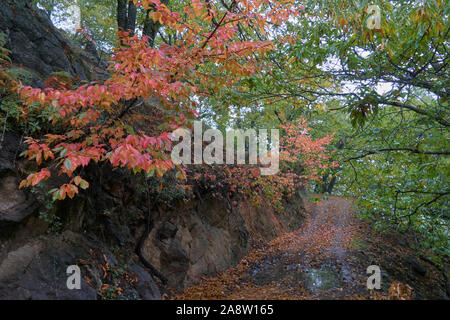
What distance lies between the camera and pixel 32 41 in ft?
17.4

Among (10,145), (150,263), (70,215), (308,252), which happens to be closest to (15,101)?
(10,145)

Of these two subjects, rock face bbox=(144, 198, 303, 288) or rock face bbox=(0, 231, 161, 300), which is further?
rock face bbox=(144, 198, 303, 288)

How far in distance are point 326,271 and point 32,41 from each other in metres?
9.21

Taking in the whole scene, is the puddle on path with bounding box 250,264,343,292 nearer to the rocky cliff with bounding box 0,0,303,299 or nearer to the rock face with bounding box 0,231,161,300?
the rocky cliff with bounding box 0,0,303,299

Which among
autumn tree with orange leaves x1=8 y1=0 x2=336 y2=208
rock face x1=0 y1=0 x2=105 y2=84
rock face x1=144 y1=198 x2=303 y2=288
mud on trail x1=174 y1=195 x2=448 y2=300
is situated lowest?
mud on trail x1=174 y1=195 x2=448 y2=300

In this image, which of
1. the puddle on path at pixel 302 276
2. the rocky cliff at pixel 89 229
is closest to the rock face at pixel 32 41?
the rocky cliff at pixel 89 229

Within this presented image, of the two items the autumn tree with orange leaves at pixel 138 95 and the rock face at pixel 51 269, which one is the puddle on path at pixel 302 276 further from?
the autumn tree with orange leaves at pixel 138 95

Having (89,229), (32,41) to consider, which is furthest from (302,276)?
(32,41)

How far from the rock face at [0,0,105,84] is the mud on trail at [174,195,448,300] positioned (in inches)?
223

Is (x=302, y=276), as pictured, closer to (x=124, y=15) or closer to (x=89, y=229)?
(x=89, y=229)

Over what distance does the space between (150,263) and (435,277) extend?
1011cm

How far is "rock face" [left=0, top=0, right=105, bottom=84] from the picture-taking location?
195 inches

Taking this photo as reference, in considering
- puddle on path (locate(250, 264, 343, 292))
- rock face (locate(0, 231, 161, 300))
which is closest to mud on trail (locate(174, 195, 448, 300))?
puddle on path (locate(250, 264, 343, 292))
